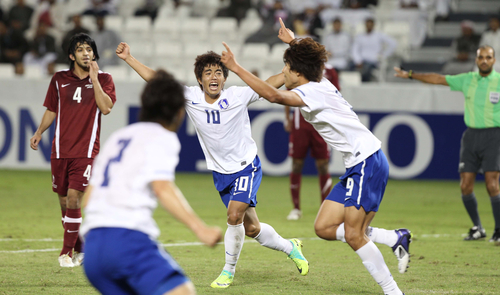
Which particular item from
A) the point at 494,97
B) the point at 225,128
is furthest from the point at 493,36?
the point at 225,128

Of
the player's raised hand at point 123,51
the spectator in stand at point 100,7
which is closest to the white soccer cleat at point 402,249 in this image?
the player's raised hand at point 123,51

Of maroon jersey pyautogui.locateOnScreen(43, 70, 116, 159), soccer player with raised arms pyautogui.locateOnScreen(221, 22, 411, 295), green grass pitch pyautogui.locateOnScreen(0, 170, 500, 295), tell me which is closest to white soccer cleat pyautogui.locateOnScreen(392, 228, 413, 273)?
soccer player with raised arms pyautogui.locateOnScreen(221, 22, 411, 295)

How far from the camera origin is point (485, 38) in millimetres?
15500

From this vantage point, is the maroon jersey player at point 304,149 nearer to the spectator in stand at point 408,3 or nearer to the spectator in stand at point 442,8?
the spectator in stand at point 408,3

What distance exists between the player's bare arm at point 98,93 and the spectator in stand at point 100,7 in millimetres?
13988

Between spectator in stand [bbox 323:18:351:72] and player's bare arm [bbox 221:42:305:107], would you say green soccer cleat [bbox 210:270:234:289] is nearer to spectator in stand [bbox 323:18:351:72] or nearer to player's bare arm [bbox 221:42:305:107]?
player's bare arm [bbox 221:42:305:107]

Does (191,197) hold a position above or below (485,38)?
below

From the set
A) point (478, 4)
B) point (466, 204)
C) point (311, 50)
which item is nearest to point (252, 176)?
point (311, 50)

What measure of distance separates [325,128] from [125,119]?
968 centimetres

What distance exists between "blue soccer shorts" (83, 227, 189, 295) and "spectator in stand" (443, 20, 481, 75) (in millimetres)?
12810

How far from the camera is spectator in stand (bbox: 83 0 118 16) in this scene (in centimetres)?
1950

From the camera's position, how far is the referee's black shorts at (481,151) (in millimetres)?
7938

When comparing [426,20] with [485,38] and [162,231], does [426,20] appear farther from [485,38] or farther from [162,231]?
[162,231]

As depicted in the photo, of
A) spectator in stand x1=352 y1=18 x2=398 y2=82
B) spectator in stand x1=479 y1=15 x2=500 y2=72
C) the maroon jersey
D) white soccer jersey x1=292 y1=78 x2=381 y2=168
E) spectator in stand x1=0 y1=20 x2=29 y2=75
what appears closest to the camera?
white soccer jersey x1=292 y1=78 x2=381 y2=168
